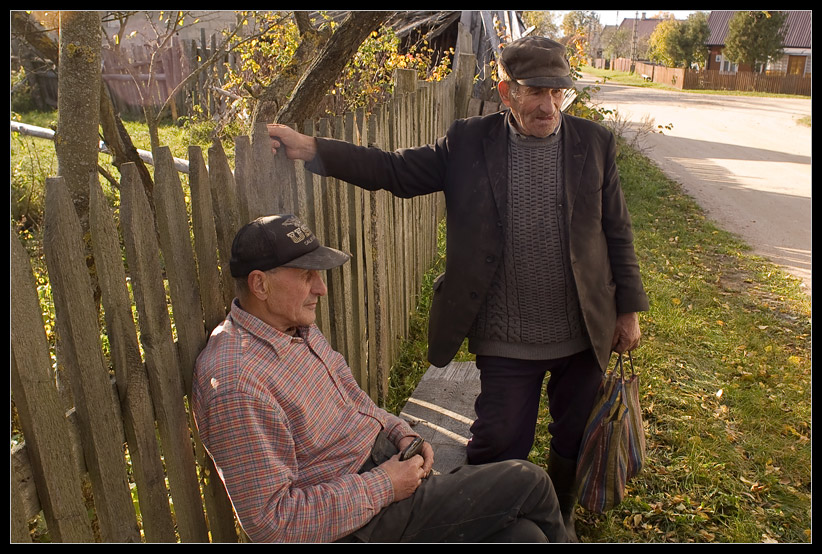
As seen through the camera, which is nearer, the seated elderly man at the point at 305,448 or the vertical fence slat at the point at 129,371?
the vertical fence slat at the point at 129,371

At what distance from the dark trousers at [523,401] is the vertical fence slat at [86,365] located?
4.90 ft

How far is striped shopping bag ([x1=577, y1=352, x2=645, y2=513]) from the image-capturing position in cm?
294

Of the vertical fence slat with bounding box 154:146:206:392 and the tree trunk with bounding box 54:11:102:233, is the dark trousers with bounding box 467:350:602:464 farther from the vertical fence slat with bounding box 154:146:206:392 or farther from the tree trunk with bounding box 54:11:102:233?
the tree trunk with bounding box 54:11:102:233

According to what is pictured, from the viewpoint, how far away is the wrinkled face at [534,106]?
2.66 metres

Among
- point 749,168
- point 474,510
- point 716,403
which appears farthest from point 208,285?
point 749,168

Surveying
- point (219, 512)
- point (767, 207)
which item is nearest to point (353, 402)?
point (219, 512)

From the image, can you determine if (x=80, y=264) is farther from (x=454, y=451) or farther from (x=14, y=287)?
(x=454, y=451)

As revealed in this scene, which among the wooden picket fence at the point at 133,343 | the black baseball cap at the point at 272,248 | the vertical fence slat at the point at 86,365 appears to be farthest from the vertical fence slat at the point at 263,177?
the vertical fence slat at the point at 86,365

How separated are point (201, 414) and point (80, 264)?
54cm

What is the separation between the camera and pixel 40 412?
1669 millimetres

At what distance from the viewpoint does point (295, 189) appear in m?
2.75

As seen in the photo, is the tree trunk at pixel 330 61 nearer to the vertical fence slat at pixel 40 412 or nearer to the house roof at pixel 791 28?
the vertical fence slat at pixel 40 412

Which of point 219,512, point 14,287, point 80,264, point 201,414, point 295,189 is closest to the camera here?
point 14,287

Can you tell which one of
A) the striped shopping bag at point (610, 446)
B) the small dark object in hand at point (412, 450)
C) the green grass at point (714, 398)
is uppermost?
the small dark object in hand at point (412, 450)
